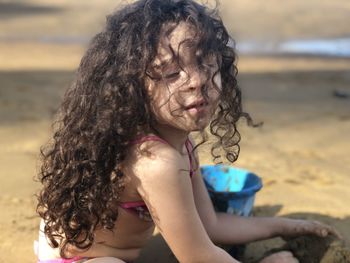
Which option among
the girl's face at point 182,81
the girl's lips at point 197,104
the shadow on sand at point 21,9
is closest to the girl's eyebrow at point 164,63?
the girl's face at point 182,81

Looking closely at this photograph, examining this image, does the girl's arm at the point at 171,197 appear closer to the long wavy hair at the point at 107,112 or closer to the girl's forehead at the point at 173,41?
the long wavy hair at the point at 107,112

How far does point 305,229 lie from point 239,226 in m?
0.27

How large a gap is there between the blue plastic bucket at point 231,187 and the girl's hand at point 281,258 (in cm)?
33

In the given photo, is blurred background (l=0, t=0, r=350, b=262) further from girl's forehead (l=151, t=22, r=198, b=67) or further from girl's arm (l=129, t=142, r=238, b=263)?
girl's forehead (l=151, t=22, r=198, b=67)

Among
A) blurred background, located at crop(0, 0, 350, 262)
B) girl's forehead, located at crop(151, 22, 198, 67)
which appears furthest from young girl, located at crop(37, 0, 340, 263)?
blurred background, located at crop(0, 0, 350, 262)

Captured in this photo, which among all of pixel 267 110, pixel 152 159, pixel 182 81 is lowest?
pixel 267 110

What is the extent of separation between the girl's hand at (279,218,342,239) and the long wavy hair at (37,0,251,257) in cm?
67

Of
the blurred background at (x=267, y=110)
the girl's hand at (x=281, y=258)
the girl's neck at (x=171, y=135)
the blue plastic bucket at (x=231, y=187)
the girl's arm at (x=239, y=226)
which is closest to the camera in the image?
the girl's neck at (x=171, y=135)

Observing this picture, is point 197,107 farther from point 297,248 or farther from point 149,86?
point 297,248

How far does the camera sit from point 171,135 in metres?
1.98

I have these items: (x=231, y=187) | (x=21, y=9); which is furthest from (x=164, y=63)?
(x=21, y=9)

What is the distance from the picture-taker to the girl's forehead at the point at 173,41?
1.82m

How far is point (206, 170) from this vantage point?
115 inches

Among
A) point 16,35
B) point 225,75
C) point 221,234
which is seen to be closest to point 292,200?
point 221,234
